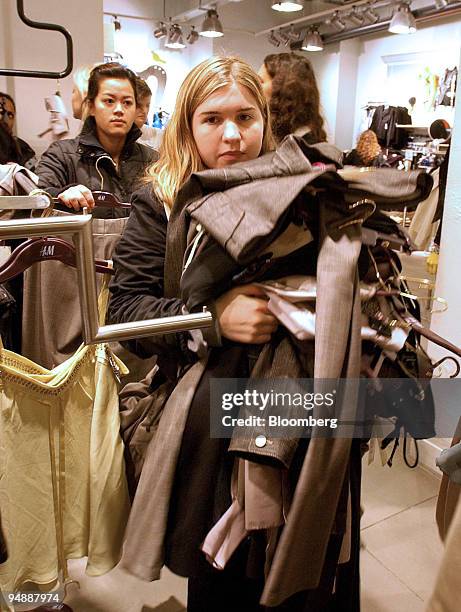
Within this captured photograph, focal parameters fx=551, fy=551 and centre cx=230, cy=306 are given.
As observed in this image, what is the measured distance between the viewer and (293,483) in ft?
2.73

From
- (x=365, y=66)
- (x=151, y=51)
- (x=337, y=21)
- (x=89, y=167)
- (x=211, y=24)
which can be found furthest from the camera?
(x=365, y=66)

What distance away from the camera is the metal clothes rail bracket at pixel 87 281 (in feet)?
2.09

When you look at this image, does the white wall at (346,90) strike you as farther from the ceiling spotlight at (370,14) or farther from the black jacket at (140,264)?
the black jacket at (140,264)

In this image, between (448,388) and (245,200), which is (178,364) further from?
(448,388)

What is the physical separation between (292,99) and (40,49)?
5.02ft

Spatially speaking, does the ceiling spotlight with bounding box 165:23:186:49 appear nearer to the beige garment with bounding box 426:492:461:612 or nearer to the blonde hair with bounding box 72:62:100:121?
the blonde hair with bounding box 72:62:100:121

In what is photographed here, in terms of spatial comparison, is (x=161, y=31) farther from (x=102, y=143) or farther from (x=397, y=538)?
(x=397, y=538)

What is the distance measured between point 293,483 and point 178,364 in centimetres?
27

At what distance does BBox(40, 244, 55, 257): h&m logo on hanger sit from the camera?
1084 millimetres

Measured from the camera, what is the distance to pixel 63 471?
3.18ft

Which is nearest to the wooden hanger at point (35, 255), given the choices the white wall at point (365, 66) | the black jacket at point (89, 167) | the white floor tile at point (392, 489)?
the black jacket at point (89, 167)

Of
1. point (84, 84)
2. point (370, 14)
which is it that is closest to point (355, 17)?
point (370, 14)

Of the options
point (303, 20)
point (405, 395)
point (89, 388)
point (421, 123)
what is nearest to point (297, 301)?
point (405, 395)

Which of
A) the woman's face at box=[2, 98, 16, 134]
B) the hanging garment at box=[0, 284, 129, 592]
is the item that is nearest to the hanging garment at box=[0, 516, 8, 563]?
the hanging garment at box=[0, 284, 129, 592]
